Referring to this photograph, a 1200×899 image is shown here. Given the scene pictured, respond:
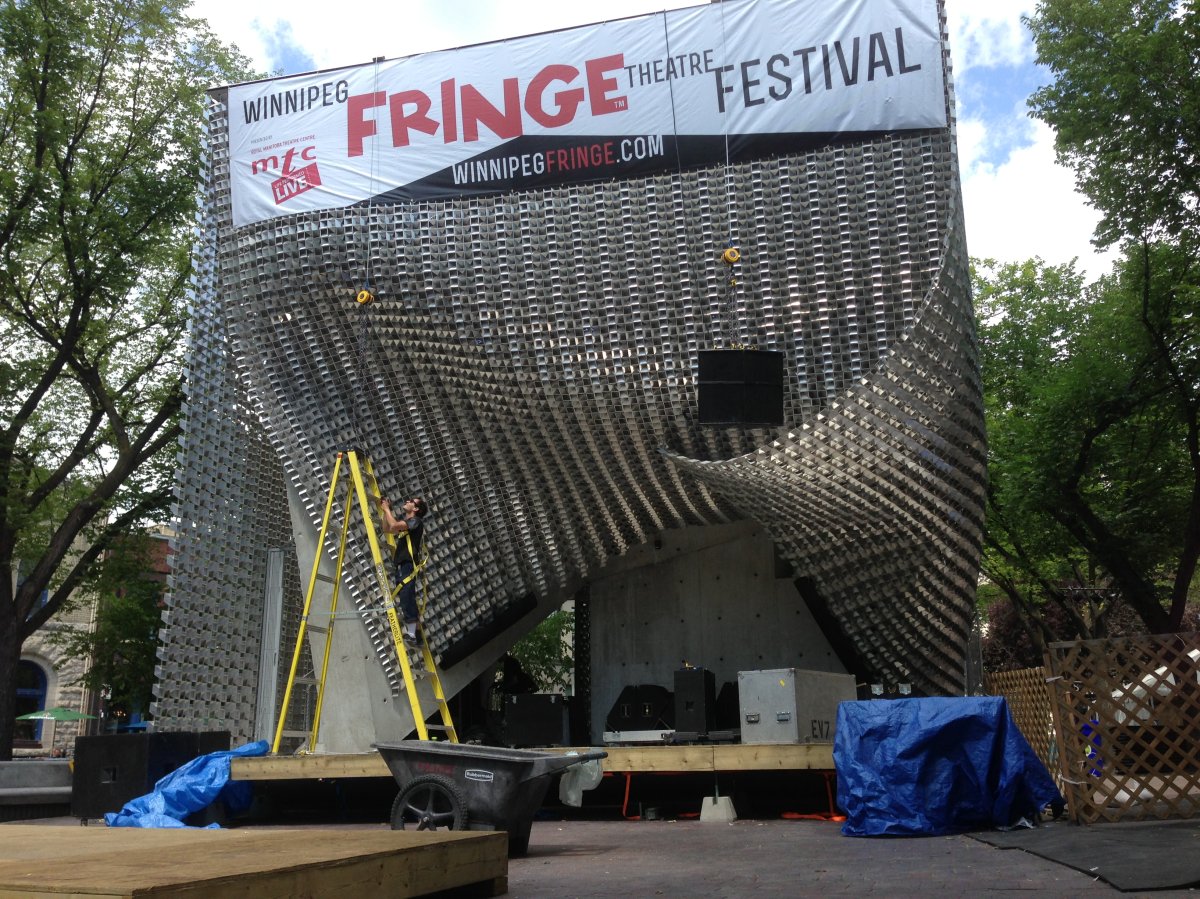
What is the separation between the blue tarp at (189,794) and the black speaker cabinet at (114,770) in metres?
0.24

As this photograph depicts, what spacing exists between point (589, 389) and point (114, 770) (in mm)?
5526

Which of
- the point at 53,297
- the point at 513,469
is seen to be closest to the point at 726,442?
the point at 513,469

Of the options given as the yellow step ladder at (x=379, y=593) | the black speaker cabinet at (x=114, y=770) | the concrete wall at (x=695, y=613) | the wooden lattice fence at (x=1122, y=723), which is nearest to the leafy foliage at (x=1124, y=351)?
the concrete wall at (x=695, y=613)

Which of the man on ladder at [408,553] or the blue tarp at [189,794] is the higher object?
the man on ladder at [408,553]

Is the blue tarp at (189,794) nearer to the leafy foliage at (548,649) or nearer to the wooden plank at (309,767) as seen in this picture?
the wooden plank at (309,767)

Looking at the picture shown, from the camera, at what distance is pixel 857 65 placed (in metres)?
9.58

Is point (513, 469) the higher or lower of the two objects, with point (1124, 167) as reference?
lower

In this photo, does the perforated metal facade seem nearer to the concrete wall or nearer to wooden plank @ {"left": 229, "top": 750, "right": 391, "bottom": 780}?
wooden plank @ {"left": 229, "top": 750, "right": 391, "bottom": 780}

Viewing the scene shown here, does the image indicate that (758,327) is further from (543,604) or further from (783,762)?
(543,604)

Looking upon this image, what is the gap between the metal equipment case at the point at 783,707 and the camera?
8797 millimetres

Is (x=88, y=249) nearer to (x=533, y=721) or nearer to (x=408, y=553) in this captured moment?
(x=408, y=553)

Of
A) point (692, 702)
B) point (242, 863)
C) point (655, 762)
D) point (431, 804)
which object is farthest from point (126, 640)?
point (242, 863)

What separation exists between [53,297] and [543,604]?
10478 millimetres

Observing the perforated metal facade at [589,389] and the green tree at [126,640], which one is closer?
the perforated metal facade at [589,389]
